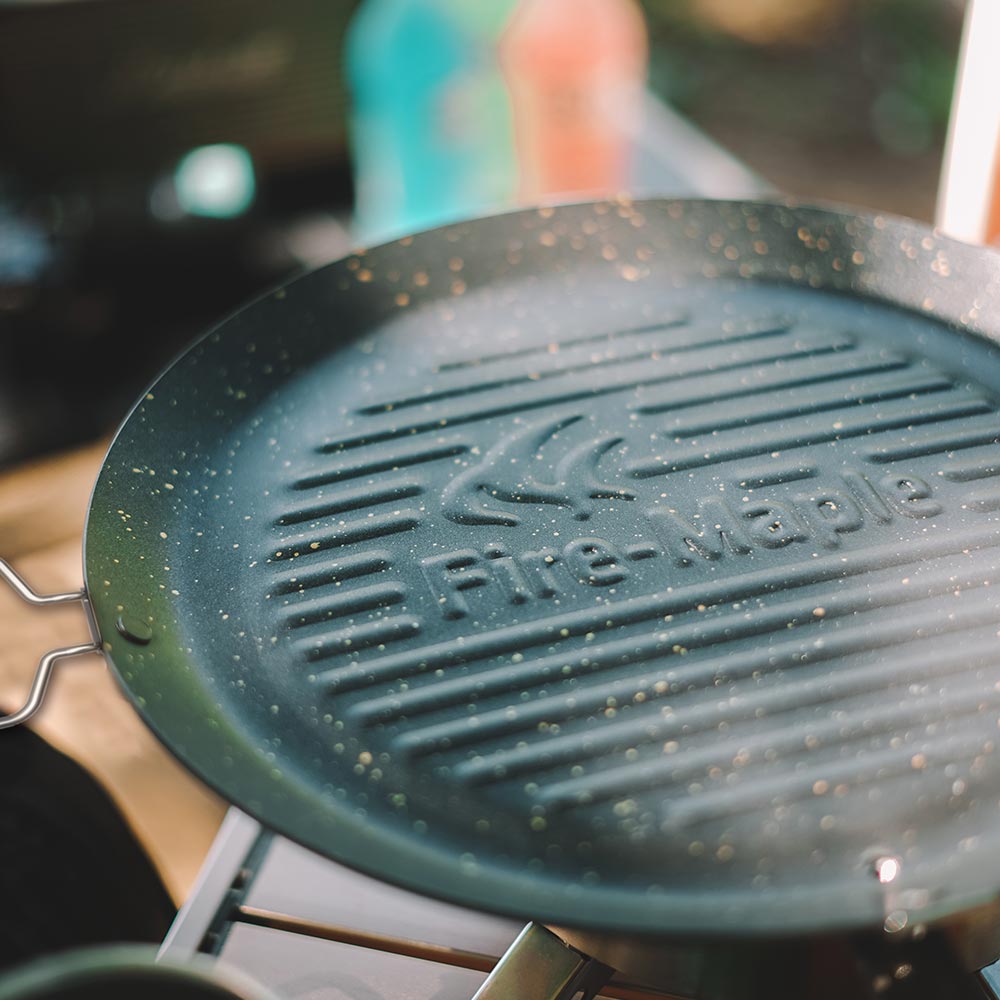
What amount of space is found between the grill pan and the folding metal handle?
0.07ft

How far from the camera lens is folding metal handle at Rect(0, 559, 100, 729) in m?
0.65

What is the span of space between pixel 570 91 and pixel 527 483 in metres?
1.49

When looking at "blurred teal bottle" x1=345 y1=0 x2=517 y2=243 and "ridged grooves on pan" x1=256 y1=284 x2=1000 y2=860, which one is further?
"blurred teal bottle" x1=345 y1=0 x2=517 y2=243

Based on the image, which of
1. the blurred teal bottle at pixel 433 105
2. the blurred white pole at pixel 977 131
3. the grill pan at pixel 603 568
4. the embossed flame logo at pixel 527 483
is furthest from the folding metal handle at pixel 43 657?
the blurred teal bottle at pixel 433 105

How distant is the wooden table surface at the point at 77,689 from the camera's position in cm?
124

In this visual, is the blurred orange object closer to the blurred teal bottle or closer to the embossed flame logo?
the blurred teal bottle

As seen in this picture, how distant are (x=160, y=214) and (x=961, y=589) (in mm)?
1704

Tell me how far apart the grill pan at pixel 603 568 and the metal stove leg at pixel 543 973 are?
80mm

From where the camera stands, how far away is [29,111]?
1842 millimetres

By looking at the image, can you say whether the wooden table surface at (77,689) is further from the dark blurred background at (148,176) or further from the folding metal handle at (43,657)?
the folding metal handle at (43,657)

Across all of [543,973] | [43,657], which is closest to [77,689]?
[43,657]

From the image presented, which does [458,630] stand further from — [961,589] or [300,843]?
[961,589]

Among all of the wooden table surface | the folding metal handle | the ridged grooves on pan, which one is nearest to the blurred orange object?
the wooden table surface

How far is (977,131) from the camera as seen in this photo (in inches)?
59.4
